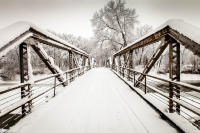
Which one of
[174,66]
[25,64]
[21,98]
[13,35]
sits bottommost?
[21,98]

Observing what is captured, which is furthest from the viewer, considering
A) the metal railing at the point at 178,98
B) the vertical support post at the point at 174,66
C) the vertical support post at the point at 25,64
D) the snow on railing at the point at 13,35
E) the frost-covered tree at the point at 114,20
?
the frost-covered tree at the point at 114,20

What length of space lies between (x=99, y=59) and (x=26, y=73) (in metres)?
67.6

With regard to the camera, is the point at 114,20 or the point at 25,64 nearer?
the point at 25,64

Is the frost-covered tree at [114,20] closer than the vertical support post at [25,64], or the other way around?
the vertical support post at [25,64]

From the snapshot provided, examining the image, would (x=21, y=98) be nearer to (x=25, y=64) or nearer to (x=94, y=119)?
(x=25, y=64)

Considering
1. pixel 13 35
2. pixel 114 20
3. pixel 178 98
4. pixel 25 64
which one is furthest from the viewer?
pixel 114 20

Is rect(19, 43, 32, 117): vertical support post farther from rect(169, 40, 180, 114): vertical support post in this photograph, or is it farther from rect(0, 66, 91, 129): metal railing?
rect(169, 40, 180, 114): vertical support post

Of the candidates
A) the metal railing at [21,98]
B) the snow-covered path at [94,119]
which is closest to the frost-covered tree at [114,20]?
the metal railing at [21,98]

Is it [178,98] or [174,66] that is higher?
[174,66]

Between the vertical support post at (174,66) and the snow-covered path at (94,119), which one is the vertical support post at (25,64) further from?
the vertical support post at (174,66)

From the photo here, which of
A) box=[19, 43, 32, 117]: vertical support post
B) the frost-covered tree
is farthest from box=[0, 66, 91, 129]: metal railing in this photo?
the frost-covered tree

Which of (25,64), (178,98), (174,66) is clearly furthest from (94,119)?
(25,64)

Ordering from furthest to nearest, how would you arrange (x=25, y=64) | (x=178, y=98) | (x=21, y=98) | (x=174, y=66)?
(x=25, y=64)
(x=21, y=98)
(x=174, y=66)
(x=178, y=98)

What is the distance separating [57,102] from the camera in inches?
192
